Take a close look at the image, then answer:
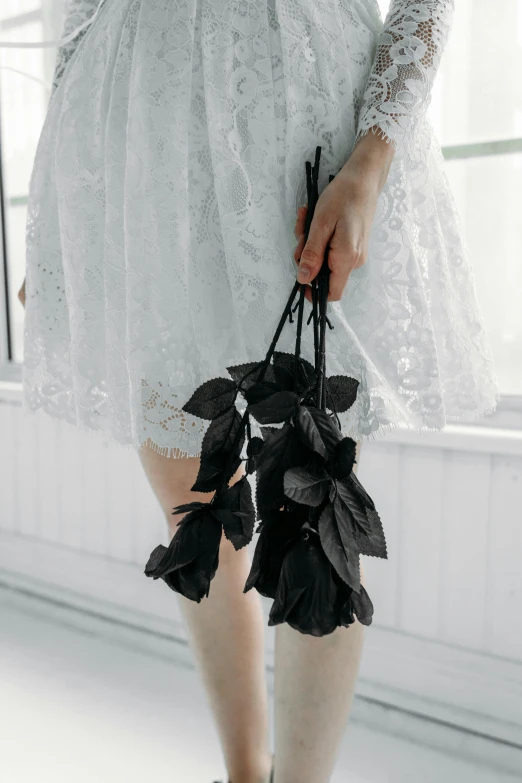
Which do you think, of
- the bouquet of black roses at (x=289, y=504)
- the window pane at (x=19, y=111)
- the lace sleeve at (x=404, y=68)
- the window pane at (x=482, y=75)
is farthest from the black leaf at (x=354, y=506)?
the window pane at (x=19, y=111)

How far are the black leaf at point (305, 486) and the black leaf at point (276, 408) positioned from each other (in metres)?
0.05

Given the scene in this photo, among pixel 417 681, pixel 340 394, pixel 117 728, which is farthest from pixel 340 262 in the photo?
pixel 117 728

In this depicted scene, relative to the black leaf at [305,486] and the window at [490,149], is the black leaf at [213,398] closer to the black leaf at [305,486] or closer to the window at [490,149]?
the black leaf at [305,486]

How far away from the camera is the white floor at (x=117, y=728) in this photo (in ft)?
3.71

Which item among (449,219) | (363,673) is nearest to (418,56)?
(449,219)

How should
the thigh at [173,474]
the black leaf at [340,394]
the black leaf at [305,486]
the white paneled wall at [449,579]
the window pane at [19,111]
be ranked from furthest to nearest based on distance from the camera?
the window pane at [19,111] < the white paneled wall at [449,579] < the thigh at [173,474] < the black leaf at [340,394] < the black leaf at [305,486]

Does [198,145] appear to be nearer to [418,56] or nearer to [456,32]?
[418,56]

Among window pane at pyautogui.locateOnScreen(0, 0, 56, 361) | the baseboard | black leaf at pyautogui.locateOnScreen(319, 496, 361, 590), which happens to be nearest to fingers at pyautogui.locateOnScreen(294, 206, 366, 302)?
black leaf at pyautogui.locateOnScreen(319, 496, 361, 590)

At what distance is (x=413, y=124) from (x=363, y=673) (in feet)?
3.40

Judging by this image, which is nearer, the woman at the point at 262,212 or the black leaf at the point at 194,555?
the black leaf at the point at 194,555

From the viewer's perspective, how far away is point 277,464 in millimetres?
506

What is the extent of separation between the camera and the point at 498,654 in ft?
3.76

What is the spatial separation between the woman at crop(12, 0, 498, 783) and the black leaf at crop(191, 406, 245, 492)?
0.13 m

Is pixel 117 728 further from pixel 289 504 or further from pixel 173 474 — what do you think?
pixel 289 504
